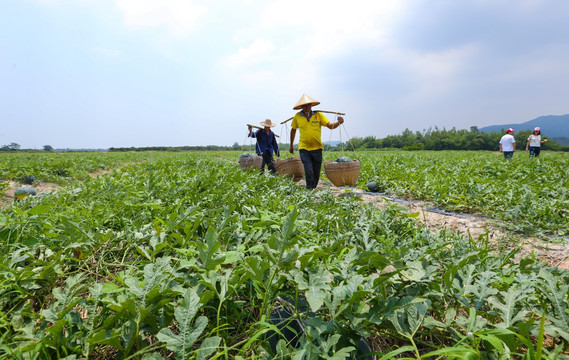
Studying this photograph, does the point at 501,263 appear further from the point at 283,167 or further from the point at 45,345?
the point at 283,167

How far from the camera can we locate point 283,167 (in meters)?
7.24

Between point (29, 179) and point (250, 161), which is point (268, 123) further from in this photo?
point (29, 179)

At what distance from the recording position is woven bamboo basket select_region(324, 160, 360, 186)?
5.96 metres

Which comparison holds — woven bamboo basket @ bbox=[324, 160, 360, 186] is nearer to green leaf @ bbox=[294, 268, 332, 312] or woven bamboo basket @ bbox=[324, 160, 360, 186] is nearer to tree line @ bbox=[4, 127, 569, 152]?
green leaf @ bbox=[294, 268, 332, 312]

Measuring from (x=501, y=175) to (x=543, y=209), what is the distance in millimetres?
3629

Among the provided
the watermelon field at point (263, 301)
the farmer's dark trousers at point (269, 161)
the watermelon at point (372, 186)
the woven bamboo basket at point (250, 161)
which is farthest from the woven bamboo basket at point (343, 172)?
the watermelon field at point (263, 301)

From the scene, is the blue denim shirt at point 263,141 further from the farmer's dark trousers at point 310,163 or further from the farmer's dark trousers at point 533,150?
the farmer's dark trousers at point 533,150

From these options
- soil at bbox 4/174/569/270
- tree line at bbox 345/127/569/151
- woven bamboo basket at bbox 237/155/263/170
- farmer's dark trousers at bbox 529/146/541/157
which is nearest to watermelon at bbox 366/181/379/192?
soil at bbox 4/174/569/270

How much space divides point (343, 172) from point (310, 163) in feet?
2.50


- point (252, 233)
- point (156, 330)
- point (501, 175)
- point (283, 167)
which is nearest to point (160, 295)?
point (156, 330)

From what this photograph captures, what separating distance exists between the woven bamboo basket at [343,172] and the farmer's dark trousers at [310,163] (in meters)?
0.31

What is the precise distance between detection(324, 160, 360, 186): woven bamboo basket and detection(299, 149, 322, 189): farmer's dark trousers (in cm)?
31

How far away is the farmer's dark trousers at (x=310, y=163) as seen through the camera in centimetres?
573

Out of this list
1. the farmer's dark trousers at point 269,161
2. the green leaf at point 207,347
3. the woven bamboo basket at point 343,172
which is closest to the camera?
the green leaf at point 207,347
